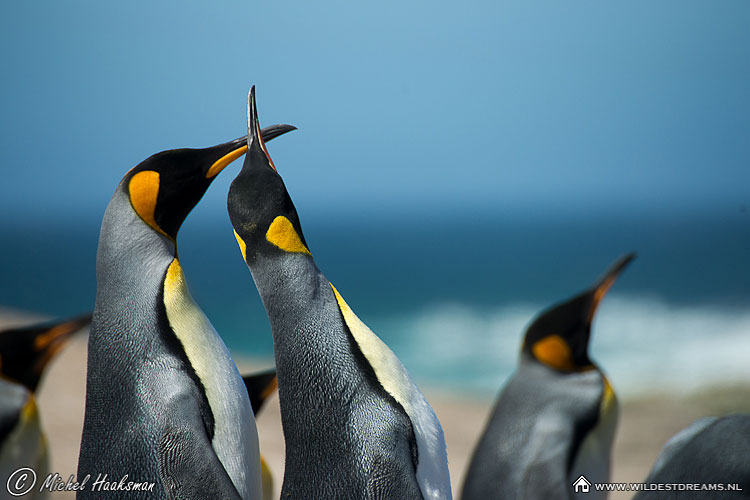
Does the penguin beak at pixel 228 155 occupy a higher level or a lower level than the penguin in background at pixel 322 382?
higher

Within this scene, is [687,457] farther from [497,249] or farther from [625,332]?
[497,249]

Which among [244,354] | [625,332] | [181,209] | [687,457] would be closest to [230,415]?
[181,209]

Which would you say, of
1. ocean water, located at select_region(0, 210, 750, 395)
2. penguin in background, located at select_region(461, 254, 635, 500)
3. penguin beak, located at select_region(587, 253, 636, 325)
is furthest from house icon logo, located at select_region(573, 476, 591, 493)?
ocean water, located at select_region(0, 210, 750, 395)

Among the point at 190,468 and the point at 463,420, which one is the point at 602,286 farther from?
the point at 463,420

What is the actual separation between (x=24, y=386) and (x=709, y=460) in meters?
1.45

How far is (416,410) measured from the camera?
0.92m

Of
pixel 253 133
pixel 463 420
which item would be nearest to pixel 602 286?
pixel 253 133

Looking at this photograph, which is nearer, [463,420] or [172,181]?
[172,181]

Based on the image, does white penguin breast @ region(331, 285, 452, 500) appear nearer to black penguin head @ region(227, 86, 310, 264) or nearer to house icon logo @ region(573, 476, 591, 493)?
black penguin head @ region(227, 86, 310, 264)

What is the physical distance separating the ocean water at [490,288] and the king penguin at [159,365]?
3.53 m

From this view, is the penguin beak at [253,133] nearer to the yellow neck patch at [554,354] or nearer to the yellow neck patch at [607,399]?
the yellow neck patch at [554,354]

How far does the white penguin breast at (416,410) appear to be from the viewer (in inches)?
35.4

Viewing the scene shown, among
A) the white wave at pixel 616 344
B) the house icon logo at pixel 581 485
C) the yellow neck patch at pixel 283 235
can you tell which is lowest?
the white wave at pixel 616 344

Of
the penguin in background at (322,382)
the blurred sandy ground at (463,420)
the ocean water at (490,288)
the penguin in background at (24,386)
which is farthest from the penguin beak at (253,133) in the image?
the ocean water at (490,288)
